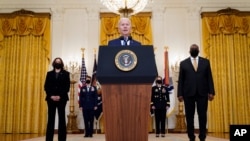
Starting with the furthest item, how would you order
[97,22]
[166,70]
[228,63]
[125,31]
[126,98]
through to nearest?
[97,22] → [228,63] → [166,70] → [125,31] → [126,98]

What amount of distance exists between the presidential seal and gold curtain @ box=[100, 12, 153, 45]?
7733mm

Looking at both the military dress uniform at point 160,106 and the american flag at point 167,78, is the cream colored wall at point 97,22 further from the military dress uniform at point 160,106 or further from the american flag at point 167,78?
the military dress uniform at point 160,106

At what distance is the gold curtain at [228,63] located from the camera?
34.4 feet

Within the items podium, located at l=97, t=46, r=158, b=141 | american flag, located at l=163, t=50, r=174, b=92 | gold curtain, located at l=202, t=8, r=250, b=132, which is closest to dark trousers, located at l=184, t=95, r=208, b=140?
podium, located at l=97, t=46, r=158, b=141

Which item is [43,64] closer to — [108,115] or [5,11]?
[5,11]

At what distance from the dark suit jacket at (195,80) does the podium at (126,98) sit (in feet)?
5.91

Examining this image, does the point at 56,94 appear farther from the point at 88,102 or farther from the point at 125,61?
the point at 88,102

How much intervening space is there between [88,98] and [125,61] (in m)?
5.56

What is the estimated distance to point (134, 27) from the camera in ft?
36.1

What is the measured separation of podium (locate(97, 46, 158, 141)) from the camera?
319 cm

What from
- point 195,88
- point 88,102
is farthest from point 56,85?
point 88,102

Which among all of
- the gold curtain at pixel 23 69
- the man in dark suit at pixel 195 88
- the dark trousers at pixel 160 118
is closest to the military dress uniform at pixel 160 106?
the dark trousers at pixel 160 118

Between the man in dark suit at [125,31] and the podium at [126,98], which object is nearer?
the podium at [126,98]

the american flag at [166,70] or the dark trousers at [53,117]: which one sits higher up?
the american flag at [166,70]
